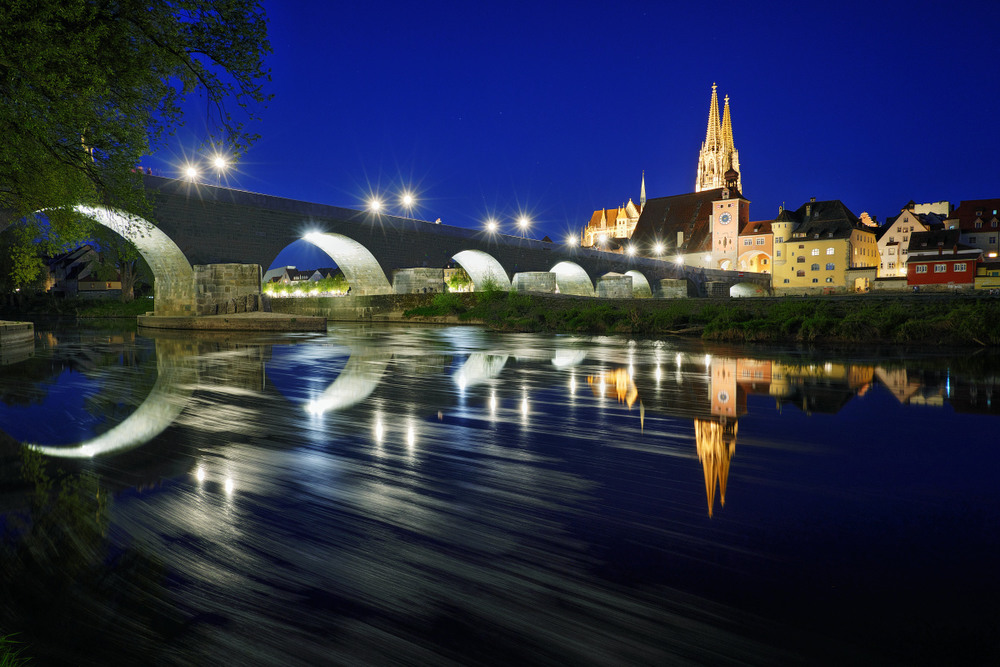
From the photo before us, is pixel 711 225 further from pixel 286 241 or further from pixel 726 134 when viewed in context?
pixel 286 241

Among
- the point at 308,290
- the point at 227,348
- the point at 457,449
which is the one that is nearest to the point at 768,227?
the point at 308,290

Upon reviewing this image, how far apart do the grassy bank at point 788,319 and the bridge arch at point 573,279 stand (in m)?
26.9

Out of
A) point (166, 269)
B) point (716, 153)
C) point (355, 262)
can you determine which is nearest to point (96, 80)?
point (166, 269)

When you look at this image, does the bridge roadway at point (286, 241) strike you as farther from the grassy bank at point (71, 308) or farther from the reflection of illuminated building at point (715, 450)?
the reflection of illuminated building at point (715, 450)

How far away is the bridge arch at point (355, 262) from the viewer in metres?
32.2

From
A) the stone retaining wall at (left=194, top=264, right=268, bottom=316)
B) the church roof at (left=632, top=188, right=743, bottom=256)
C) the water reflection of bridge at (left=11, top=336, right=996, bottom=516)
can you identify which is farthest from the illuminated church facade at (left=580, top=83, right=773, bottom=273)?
the water reflection of bridge at (left=11, top=336, right=996, bottom=516)

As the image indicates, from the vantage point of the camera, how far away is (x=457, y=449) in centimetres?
445

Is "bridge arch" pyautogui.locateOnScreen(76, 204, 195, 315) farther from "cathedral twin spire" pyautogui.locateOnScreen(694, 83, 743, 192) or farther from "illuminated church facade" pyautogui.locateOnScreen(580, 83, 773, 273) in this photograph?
"cathedral twin spire" pyautogui.locateOnScreen(694, 83, 743, 192)

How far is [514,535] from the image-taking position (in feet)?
9.09

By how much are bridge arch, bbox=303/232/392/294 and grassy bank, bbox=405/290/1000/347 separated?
10.5m

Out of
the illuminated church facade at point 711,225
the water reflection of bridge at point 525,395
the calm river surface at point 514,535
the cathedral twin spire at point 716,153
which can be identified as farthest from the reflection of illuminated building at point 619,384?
the cathedral twin spire at point 716,153

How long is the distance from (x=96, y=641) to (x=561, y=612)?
1.57 meters

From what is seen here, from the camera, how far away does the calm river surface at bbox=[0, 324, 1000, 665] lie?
197 cm

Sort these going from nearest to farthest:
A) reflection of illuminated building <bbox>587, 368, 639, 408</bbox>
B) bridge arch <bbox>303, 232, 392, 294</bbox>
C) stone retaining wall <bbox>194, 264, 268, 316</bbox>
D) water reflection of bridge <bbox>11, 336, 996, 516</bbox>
Result: water reflection of bridge <bbox>11, 336, 996, 516</bbox> < reflection of illuminated building <bbox>587, 368, 639, 408</bbox> < stone retaining wall <bbox>194, 264, 268, 316</bbox> < bridge arch <bbox>303, 232, 392, 294</bbox>
